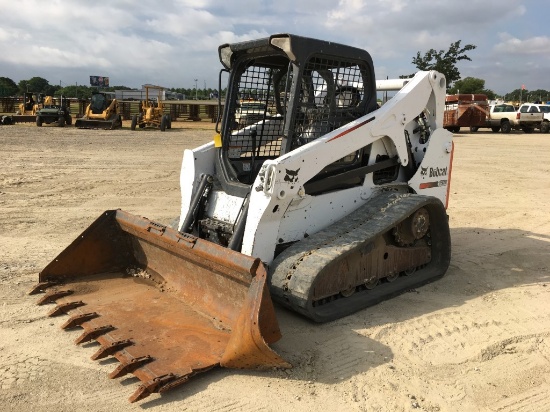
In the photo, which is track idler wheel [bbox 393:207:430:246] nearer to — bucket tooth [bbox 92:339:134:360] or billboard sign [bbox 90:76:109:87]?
bucket tooth [bbox 92:339:134:360]

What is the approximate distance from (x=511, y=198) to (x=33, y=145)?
14.3m

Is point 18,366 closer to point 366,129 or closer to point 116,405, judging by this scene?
point 116,405

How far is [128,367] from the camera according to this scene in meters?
3.41

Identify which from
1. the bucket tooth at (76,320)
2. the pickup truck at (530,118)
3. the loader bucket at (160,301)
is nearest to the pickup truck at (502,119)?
the pickup truck at (530,118)

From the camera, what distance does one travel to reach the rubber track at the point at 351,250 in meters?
4.04

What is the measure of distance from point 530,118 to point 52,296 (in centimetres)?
3185

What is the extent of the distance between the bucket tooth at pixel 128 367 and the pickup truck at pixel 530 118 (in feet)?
104

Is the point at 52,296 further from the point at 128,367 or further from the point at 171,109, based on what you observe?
the point at 171,109

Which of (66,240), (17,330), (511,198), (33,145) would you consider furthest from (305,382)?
(33,145)

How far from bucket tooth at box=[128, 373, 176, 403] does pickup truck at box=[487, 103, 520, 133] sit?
103ft

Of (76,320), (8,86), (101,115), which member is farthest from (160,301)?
(8,86)

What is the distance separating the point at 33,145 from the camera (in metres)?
17.2

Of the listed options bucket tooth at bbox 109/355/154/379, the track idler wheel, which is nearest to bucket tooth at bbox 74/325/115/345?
bucket tooth at bbox 109/355/154/379

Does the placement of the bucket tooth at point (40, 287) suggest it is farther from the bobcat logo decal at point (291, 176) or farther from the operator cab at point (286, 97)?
the bobcat logo decal at point (291, 176)
